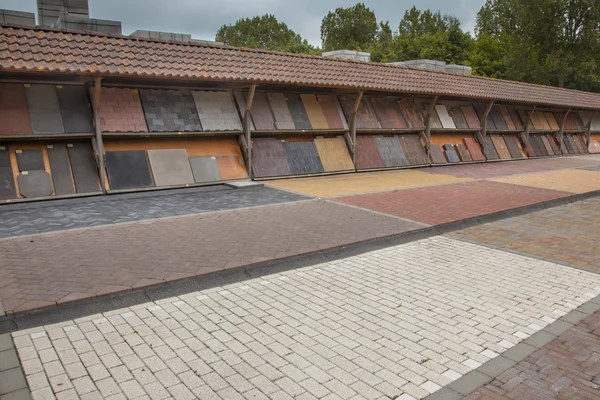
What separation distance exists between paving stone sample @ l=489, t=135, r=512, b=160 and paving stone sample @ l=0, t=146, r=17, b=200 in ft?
53.9

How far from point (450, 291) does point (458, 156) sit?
41.1ft

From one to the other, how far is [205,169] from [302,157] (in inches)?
114

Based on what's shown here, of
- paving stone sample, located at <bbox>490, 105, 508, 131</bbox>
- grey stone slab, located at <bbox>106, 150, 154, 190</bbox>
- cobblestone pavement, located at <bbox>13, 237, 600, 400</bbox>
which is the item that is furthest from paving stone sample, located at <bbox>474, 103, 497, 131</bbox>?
cobblestone pavement, located at <bbox>13, 237, 600, 400</bbox>

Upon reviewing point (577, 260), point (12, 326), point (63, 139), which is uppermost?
point (63, 139)

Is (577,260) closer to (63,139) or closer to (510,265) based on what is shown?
(510,265)

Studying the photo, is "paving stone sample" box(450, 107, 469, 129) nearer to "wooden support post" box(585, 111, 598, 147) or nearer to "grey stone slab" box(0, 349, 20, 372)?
"wooden support post" box(585, 111, 598, 147)

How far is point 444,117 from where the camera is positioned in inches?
645

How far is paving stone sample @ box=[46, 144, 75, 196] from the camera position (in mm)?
8734

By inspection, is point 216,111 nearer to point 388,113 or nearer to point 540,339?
point 388,113

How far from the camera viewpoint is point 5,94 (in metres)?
8.68

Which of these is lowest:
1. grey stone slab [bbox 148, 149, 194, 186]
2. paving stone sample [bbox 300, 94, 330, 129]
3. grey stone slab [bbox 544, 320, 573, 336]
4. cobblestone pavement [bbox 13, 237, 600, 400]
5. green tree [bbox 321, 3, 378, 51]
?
grey stone slab [bbox 544, 320, 573, 336]

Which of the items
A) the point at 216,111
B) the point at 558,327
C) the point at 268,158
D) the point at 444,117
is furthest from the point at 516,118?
the point at 558,327

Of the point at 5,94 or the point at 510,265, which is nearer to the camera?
the point at 510,265

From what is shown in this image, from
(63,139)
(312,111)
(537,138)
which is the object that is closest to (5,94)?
(63,139)
